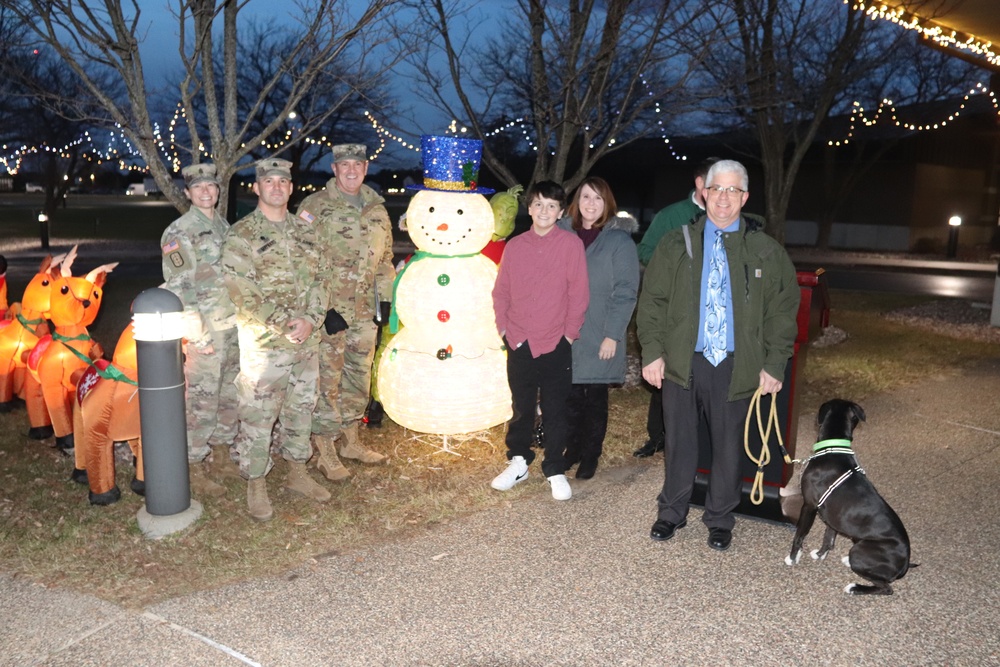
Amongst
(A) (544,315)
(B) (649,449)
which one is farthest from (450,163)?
(B) (649,449)

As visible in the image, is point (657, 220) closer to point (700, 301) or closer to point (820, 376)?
point (700, 301)

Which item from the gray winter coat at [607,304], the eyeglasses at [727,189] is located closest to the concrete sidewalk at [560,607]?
the gray winter coat at [607,304]

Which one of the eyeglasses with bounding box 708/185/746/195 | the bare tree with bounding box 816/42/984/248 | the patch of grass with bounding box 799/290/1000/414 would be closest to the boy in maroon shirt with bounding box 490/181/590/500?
the eyeglasses with bounding box 708/185/746/195

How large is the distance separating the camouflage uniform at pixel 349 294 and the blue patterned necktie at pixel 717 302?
7.50 ft

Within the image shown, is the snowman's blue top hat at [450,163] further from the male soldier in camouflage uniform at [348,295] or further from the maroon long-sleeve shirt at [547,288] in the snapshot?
the maroon long-sleeve shirt at [547,288]

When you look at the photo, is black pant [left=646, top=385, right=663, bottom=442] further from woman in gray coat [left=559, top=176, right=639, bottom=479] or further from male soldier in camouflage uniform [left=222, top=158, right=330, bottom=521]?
male soldier in camouflage uniform [left=222, top=158, right=330, bottom=521]

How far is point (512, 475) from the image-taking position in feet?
17.5

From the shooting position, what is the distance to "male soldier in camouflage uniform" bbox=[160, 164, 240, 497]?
16.2 feet

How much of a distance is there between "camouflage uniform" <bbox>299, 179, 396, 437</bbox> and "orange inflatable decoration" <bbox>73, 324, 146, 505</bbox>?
1157 millimetres

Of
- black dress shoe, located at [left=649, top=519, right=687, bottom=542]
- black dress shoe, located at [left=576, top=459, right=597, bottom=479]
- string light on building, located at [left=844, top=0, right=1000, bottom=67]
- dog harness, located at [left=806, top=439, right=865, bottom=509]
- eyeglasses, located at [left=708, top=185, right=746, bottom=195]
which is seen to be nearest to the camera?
dog harness, located at [left=806, top=439, right=865, bottom=509]

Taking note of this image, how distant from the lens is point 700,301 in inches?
171

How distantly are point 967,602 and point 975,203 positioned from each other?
3266 cm

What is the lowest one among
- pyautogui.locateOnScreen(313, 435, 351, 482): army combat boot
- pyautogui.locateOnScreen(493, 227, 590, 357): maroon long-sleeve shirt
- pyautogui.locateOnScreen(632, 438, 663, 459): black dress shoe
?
pyautogui.locateOnScreen(632, 438, 663, 459): black dress shoe

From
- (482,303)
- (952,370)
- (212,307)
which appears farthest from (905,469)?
(212,307)
